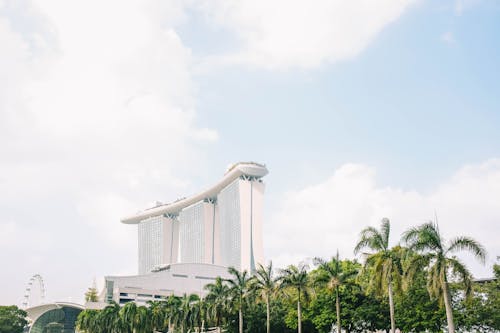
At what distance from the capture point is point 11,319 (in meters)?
111

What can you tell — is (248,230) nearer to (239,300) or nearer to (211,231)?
(211,231)

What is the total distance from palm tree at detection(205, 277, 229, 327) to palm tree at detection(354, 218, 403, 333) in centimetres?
2369

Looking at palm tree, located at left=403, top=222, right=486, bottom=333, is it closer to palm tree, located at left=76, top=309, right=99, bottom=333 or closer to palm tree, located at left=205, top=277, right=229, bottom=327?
palm tree, located at left=205, top=277, right=229, bottom=327

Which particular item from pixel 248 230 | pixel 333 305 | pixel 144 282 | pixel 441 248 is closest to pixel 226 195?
pixel 248 230

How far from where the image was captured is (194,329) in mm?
69812

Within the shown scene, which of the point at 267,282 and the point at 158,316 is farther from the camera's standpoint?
the point at 158,316

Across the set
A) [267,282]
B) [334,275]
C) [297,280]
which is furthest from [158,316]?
[334,275]

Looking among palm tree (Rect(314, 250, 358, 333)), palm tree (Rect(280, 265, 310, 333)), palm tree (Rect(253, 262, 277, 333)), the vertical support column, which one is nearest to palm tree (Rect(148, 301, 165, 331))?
palm tree (Rect(253, 262, 277, 333))

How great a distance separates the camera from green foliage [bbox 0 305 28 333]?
109 metres

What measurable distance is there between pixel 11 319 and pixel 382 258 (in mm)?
95893

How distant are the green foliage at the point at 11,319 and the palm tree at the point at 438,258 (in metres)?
99.5

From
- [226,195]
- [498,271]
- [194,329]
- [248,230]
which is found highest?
[226,195]

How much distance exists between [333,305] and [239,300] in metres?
10.6

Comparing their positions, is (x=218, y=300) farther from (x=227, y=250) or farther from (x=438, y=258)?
(x=227, y=250)
